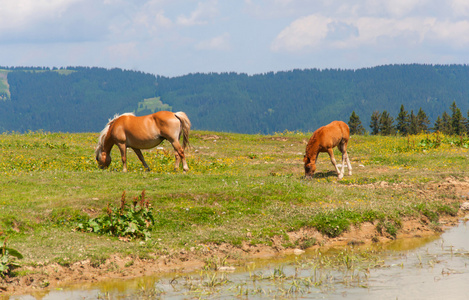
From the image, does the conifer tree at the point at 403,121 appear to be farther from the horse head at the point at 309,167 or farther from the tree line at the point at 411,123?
the horse head at the point at 309,167

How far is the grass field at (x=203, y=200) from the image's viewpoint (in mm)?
12594

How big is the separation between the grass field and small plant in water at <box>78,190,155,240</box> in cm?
26

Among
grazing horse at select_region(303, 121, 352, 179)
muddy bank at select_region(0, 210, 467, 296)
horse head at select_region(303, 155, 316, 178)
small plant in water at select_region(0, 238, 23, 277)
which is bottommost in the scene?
muddy bank at select_region(0, 210, 467, 296)

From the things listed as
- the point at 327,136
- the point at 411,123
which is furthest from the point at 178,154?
the point at 411,123

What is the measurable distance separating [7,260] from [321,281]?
6.71m

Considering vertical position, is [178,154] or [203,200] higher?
[178,154]

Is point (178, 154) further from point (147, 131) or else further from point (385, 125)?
point (385, 125)

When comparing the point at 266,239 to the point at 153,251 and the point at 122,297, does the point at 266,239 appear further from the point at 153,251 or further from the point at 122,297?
the point at 122,297

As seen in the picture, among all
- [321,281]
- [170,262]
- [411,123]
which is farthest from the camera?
[411,123]

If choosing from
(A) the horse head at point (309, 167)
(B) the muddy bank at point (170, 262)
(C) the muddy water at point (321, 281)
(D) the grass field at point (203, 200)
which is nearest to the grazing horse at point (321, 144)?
(A) the horse head at point (309, 167)

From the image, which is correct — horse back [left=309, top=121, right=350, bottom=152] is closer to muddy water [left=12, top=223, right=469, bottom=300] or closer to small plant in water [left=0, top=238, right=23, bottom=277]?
muddy water [left=12, top=223, right=469, bottom=300]

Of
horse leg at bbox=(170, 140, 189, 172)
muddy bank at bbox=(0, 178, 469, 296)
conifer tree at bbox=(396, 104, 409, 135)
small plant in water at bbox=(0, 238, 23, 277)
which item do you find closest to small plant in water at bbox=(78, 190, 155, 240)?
muddy bank at bbox=(0, 178, 469, 296)

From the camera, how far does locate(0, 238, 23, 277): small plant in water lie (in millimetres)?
10141

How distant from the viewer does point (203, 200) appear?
1545 cm
